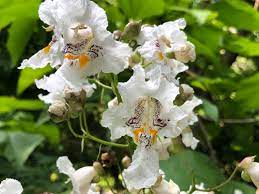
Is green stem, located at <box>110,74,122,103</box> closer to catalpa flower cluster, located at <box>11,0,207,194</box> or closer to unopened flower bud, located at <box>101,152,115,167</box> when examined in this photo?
catalpa flower cluster, located at <box>11,0,207,194</box>

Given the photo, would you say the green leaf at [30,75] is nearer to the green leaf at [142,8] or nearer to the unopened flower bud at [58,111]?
the green leaf at [142,8]

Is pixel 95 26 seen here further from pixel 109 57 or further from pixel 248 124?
pixel 248 124

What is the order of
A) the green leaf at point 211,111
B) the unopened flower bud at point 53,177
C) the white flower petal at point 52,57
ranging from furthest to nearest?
the unopened flower bud at point 53,177 < the green leaf at point 211,111 < the white flower petal at point 52,57

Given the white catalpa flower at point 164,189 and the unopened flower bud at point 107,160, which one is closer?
the white catalpa flower at point 164,189

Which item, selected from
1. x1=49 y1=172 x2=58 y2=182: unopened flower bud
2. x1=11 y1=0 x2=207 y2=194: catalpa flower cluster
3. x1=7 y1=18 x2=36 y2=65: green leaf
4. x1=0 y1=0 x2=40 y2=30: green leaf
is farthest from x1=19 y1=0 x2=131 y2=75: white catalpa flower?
x1=49 y1=172 x2=58 y2=182: unopened flower bud

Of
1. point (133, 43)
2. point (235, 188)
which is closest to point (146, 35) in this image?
point (133, 43)

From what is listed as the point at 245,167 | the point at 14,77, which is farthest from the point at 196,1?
the point at 14,77

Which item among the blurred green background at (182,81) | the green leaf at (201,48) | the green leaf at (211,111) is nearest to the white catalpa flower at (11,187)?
the blurred green background at (182,81)
